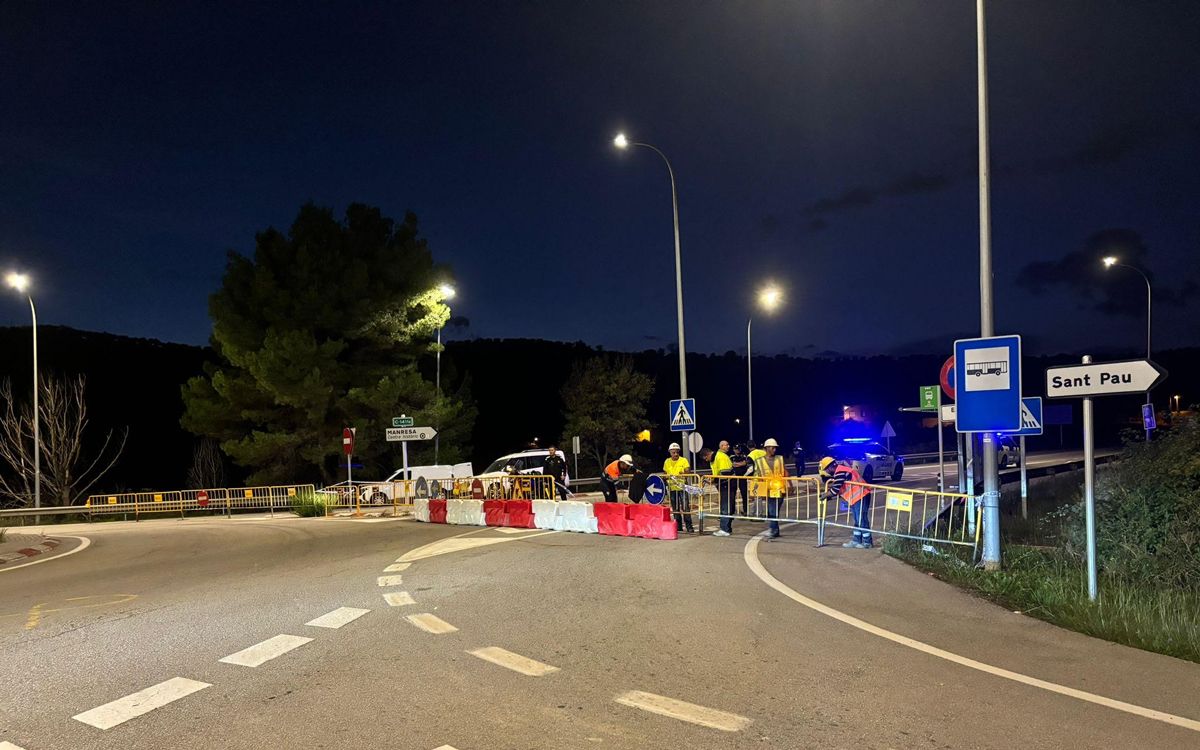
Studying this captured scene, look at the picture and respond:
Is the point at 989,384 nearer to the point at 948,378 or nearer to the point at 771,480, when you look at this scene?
the point at 948,378

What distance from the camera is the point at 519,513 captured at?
51.2ft

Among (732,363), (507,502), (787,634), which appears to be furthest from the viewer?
(732,363)

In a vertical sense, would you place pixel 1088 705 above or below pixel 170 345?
below

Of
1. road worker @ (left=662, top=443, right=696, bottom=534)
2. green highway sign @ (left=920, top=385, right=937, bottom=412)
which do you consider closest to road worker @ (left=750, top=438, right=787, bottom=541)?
Answer: road worker @ (left=662, top=443, right=696, bottom=534)

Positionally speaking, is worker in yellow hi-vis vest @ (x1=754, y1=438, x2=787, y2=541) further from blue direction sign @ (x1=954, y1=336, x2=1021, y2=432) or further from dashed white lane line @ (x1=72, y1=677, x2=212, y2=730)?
dashed white lane line @ (x1=72, y1=677, x2=212, y2=730)

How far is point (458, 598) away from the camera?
7.98 m

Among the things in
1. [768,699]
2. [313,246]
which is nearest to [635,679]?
[768,699]

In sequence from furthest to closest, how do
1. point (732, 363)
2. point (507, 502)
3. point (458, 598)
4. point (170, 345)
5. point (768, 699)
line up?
point (732, 363) < point (170, 345) < point (507, 502) < point (458, 598) < point (768, 699)

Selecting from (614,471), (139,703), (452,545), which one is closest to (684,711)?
(139,703)

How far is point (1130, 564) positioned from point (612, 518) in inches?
306

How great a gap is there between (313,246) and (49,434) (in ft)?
43.4

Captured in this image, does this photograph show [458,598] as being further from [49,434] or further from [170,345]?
[170,345]

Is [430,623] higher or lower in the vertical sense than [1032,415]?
lower

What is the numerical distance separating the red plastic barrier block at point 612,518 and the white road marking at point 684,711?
330 inches
